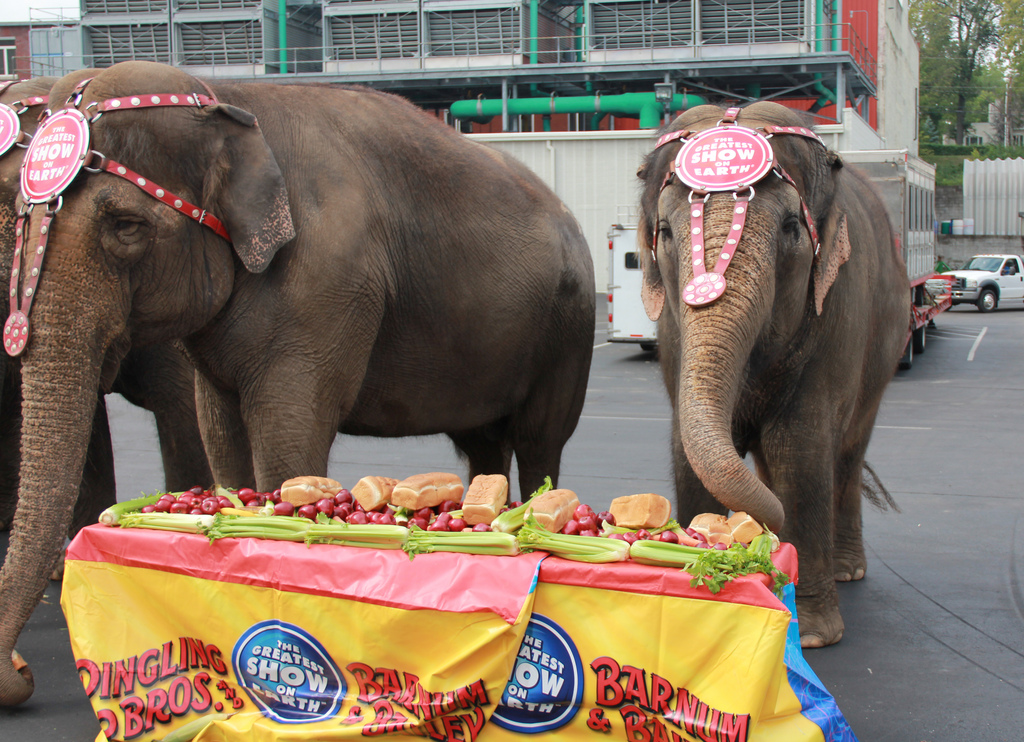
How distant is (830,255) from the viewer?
156 inches

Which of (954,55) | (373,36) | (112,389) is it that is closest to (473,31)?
(373,36)

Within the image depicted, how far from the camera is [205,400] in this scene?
172 inches

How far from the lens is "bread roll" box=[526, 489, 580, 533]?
3.04 m

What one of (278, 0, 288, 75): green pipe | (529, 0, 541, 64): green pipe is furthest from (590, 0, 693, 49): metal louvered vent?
(278, 0, 288, 75): green pipe

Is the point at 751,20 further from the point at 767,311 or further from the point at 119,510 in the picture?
the point at 119,510

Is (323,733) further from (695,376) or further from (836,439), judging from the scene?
(836,439)

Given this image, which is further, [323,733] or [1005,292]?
[1005,292]

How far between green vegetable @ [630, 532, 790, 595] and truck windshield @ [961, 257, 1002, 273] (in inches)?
1169

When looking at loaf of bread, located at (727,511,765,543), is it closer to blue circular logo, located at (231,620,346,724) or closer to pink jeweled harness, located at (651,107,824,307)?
pink jeweled harness, located at (651,107,824,307)

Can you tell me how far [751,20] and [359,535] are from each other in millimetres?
33631

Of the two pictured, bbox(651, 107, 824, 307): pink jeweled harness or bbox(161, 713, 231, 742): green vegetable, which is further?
bbox(651, 107, 824, 307): pink jeweled harness

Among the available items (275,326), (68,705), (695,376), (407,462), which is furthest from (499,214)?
(407,462)

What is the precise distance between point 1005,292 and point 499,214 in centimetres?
2827

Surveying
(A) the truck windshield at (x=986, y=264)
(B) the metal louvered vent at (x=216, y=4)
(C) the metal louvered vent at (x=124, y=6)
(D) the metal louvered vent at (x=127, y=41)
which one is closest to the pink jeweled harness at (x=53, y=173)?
(A) the truck windshield at (x=986, y=264)
